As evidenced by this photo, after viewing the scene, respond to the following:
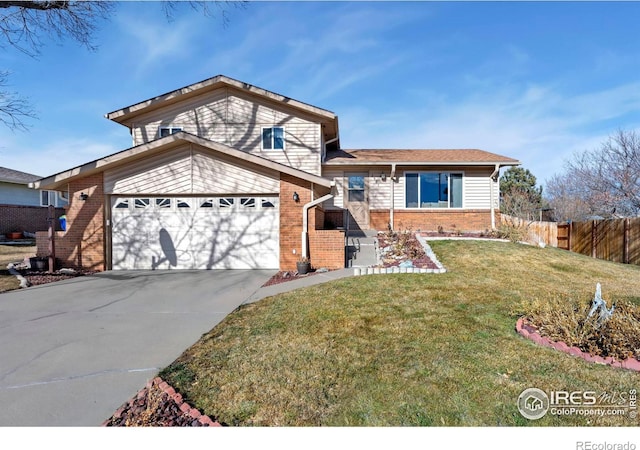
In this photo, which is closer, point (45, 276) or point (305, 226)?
point (45, 276)

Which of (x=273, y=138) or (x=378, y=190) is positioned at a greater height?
(x=273, y=138)

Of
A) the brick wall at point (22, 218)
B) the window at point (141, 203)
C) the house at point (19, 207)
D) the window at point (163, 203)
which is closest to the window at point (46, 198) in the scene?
the house at point (19, 207)

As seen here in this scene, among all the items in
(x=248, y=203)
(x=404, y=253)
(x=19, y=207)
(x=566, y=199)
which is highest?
(x=566, y=199)

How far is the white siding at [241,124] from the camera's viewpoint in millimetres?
13945

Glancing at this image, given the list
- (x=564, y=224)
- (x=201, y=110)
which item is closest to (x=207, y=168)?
(x=201, y=110)

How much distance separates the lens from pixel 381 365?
3.61 m

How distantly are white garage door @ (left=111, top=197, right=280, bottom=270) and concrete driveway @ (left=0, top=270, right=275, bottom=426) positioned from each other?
1.39m

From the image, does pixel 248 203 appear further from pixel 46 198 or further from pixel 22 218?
pixel 46 198

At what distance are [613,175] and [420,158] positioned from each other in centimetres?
1232

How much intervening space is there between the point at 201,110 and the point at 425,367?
13.9 m

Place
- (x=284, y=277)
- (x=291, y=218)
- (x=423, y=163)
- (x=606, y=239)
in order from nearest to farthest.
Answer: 1. (x=284, y=277)
2. (x=291, y=218)
3. (x=606, y=239)
4. (x=423, y=163)

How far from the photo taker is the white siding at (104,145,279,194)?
1023 cm

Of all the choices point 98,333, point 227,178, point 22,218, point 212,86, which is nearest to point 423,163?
point 227,178

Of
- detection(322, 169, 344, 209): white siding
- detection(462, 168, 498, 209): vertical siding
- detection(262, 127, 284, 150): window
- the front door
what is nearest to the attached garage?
detection(262, 127, 284, 150): window
